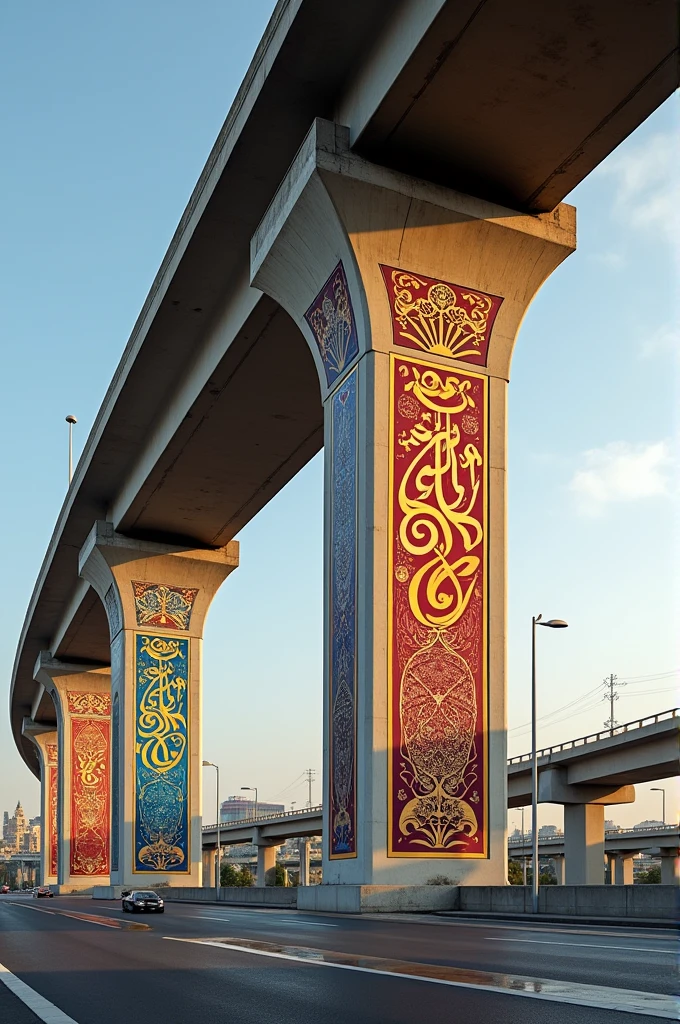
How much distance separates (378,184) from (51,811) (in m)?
63.8

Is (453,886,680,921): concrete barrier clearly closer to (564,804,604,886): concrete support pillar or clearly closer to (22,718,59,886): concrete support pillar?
(564,804,604,886): concrete support pillar

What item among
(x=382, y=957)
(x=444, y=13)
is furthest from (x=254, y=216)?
(x=382, y=957)

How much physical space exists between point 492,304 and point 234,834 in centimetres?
8932

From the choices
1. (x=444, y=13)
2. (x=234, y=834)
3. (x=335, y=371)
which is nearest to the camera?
(x=444, y=13)

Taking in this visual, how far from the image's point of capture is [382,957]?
10445 millimetres

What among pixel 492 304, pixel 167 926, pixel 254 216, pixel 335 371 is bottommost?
pixel 167 926

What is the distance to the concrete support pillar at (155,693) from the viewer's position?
4106 cm

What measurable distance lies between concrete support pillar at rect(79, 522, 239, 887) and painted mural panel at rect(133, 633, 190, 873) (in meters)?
0.04

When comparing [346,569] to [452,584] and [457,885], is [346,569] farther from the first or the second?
[457,885]

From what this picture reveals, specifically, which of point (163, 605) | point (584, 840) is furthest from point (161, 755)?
point (584, 840)

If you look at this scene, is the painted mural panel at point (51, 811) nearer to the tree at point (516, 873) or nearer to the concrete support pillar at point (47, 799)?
the concrete support pillar at point (47, 799)

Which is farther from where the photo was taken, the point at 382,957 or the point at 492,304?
the point at 492,304

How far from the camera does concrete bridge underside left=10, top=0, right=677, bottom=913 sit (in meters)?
18.3

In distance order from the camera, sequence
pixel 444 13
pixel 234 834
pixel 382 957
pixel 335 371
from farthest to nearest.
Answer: pixel 234 834 < pixel 335 371 < pixel 444 13 < pixel 382 957
